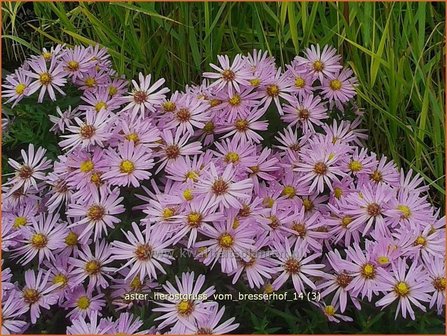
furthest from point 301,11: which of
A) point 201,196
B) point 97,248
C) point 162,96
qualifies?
point 97,248

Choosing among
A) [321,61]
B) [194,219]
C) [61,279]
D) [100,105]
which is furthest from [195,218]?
[321,61]

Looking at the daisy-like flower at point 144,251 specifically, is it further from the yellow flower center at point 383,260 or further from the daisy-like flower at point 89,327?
the yellow flower center at point 383,260

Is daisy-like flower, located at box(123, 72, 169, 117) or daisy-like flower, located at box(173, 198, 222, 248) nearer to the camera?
daisy-like flower, located at box(173, 198, 222, 248)

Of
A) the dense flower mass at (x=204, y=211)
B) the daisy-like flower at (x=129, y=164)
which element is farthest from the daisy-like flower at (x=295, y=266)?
the daisy-like flower at (x=129, y=164)

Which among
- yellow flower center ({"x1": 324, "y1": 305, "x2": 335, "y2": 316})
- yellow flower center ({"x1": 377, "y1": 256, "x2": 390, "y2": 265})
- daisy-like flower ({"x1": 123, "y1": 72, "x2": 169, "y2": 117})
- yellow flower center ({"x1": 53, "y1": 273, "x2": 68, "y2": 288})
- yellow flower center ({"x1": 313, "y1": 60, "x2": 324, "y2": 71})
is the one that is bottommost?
yellow flower center ({"x1": 324, "y1": 305, "x2": 335, "y2": 316})

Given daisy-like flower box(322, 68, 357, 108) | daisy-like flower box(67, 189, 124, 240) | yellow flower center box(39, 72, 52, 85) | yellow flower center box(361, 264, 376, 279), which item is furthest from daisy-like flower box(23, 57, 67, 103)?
yellow flower center box(361, 264, 376, 279)

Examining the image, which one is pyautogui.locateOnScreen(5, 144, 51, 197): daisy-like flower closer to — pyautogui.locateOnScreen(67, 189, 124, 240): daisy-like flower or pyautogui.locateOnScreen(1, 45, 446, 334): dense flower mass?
pyautogui.locateOnScreen(1, 45, 446, 334): dense flower mass

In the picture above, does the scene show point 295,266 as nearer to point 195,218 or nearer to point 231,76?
point 195,218
